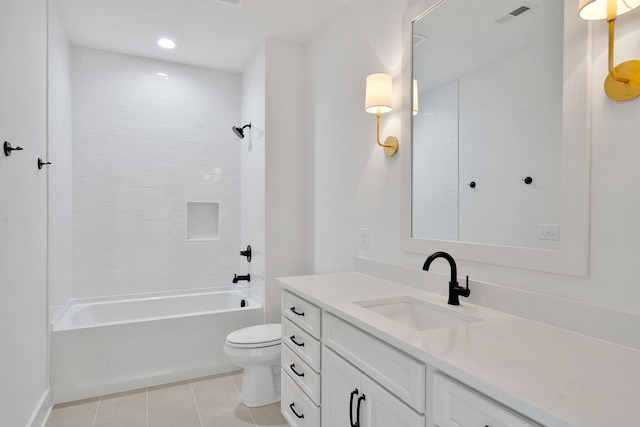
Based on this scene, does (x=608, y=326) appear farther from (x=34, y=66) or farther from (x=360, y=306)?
(x=34, y=66)

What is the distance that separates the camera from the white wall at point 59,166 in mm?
2553

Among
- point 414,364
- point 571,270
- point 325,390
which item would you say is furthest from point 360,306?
point 571,270

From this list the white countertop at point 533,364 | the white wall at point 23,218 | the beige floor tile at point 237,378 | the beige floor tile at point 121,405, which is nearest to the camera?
the white countertop at point 533,364

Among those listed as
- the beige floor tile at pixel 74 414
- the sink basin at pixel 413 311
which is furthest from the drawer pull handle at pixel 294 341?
the beige floor tile at pixel 74 414

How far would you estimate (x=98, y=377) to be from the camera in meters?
2.63

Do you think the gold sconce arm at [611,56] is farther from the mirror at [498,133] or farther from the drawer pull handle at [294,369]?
the drawer pull handle at [294,369]

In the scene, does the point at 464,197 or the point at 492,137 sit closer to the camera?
the point at 492,137

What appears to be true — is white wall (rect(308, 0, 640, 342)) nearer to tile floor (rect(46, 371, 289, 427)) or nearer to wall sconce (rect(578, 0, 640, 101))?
wall sconce (rect(578, 0, 640, 101))

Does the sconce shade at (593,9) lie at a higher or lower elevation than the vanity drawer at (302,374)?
higher

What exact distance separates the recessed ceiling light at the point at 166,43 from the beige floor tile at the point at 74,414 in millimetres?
2779

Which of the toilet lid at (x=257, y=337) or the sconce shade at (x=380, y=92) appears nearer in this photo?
the sconce shade at (x=380, y=92)

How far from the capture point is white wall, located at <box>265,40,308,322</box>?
10.1 feet

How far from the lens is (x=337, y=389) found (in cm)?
151

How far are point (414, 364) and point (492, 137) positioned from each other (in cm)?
96
